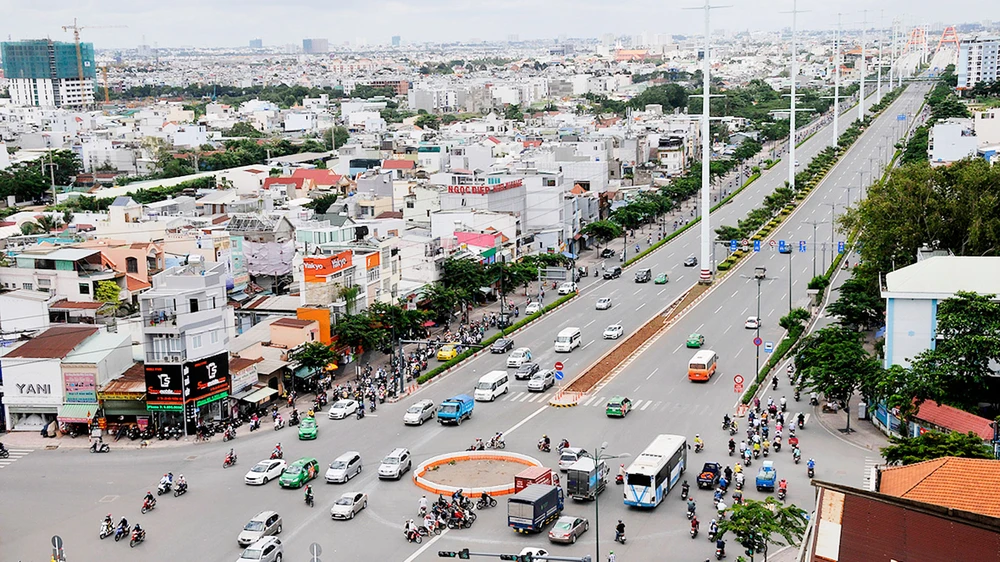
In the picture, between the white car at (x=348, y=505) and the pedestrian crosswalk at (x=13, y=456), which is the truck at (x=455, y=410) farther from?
the pedestrian crosswalk at (x=13, y=456)

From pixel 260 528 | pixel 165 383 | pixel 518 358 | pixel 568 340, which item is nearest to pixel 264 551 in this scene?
pixel 260 528

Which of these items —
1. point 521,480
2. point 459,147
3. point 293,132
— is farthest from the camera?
point 293,132

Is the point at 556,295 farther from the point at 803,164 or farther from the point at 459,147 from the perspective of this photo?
the point at 803,164

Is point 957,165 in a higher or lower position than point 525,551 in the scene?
higher

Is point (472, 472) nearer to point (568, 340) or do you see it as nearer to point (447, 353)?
point (447, 353)

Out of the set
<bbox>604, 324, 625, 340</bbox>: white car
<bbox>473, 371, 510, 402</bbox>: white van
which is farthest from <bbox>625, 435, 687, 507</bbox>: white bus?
<bbox>604, 324, 625, 340</bbox>: white car

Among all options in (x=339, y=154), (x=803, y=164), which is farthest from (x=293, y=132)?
(x=803, y=164)
